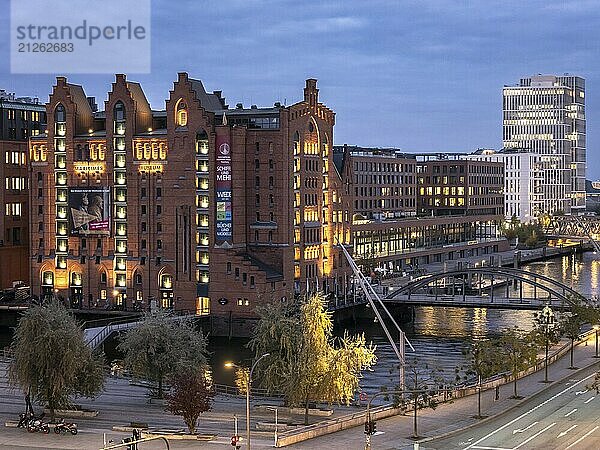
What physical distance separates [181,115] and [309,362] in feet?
230

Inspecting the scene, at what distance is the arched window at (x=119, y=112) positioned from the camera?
14588 centimetres

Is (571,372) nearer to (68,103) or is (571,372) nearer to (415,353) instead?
(415,353)

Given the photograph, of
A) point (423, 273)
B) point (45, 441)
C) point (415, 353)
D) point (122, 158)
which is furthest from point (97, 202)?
point (45, 441)

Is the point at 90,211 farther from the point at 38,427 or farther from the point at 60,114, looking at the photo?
the point at 38,427

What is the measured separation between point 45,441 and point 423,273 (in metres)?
132

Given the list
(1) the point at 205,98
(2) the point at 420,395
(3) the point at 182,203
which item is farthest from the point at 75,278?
(2) the point at 420,395

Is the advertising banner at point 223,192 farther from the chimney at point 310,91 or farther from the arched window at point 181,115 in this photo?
the chimney at point 310,91

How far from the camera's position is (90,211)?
14675 cm

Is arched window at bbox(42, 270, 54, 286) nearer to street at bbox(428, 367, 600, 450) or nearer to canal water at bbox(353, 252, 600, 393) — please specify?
canal water at bbox(353, 252, 600, 393)

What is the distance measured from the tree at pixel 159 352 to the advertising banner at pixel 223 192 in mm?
47998

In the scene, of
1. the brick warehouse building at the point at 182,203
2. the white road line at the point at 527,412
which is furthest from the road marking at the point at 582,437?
the brick warehouse building at the point at 182,203

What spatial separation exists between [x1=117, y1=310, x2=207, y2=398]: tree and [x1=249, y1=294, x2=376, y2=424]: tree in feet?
26.4

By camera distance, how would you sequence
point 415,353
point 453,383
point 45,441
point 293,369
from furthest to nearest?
point 415,353 → point 453,383 → point 293,369 → point 45,441

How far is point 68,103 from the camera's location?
150m
